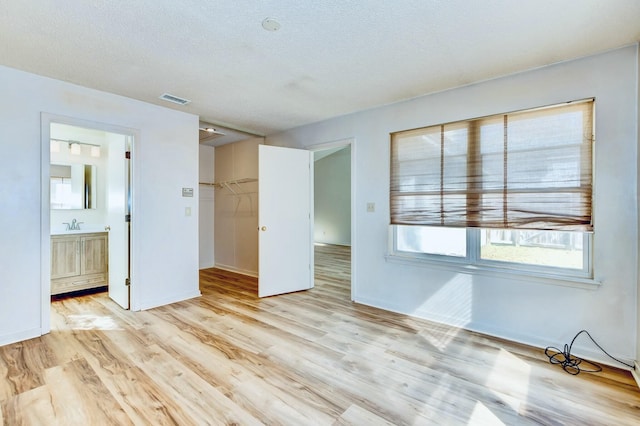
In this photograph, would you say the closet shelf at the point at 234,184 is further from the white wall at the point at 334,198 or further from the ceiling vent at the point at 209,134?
the white wall at the point at 334,198

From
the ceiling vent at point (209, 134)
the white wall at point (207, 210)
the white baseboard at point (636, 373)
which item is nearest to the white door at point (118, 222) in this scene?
the ceiling vent at point (209, 134)

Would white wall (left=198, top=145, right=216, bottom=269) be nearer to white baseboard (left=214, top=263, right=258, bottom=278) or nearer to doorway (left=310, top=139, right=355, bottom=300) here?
white baseboard (left=214, top=263, right=258, bottom=278)

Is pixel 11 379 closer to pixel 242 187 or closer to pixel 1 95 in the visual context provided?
pixel 1 95

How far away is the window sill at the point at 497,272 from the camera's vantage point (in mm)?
2416

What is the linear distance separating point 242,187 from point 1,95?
10.6 ft

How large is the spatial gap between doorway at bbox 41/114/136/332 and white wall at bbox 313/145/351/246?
646cm

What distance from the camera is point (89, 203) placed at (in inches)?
182

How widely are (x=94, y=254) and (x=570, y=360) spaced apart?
5501 millimetres

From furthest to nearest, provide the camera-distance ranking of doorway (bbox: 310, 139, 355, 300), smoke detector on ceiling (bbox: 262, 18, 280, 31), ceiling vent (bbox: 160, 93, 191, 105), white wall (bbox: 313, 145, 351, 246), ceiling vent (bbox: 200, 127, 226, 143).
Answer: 1. white wall (bbox: 313, 145, 351, 246)
2. doorway (bbox: 310, 139, 355, 300)
3. ceiling vent (bbox: 200, 127, 226, 143)
4. ceiling vent (bbox: 160, 93, 191, 105)
5. smoke detector on ceiling (bbox: 262, 18, 280, 31)

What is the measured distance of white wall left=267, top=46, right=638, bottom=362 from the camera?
2254 millimetres

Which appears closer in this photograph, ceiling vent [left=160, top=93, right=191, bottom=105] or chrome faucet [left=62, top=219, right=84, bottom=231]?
ceiling vent [left=160, top=93, right=191, bottom=105]

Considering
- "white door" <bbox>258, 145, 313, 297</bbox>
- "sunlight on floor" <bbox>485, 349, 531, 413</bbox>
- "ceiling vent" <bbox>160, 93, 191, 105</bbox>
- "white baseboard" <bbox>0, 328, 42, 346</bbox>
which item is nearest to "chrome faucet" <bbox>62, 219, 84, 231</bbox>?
"white baseboard" <bbox>0, 328, 42, 346</bbox>

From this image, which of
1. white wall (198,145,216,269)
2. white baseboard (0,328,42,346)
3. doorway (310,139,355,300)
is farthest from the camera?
doorway (310,139,355,300)

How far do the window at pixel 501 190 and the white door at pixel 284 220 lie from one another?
139cm
